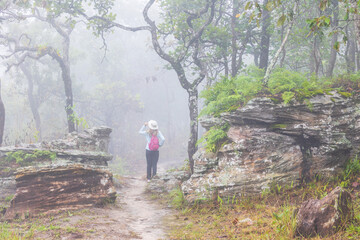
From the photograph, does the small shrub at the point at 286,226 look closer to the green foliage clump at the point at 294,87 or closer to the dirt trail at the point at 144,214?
the dirt trail at the point at 144,214

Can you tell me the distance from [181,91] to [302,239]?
215 ft

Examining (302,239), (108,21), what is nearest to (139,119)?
(108,21)

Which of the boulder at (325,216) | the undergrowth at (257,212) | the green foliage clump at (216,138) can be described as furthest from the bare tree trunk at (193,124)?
the boulder at (325,216)

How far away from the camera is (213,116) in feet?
28.2

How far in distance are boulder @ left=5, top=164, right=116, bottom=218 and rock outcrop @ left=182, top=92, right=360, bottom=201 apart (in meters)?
2.64

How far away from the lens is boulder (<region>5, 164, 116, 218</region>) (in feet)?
22.3

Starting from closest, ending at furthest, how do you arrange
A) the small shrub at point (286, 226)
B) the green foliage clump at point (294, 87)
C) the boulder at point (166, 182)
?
the small shrub at point (286, 226), the green foliage clump at point (294, 87), the boulder at point (166, 182)

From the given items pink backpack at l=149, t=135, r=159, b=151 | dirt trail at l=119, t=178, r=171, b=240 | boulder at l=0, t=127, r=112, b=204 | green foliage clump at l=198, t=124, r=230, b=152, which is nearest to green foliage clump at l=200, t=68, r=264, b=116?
green foliage clump at l=198, t=124, r=230, b=152

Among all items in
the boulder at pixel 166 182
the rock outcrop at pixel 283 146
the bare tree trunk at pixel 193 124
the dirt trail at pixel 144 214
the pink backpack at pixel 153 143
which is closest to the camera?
the dirt trail at pixel 144 214

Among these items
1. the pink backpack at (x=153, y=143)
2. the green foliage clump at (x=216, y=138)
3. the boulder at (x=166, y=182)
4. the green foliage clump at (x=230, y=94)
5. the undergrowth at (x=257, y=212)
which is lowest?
the boulder at (x=166, y=182)

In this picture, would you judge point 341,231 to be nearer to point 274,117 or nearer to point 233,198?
point 233,198

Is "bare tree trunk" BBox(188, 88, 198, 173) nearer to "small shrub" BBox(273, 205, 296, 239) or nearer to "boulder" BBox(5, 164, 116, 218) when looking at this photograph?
"boulder" BBox(5, 164, 116, 218)

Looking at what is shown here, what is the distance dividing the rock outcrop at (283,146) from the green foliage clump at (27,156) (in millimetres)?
6090

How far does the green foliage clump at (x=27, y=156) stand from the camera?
32.9 feet
